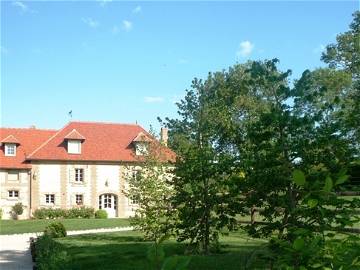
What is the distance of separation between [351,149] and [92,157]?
3951 centimetres

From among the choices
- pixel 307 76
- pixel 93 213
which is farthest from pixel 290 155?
pixel 93 213

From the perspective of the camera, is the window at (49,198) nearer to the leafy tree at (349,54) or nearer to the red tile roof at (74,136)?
the red tile roof at (74,136)

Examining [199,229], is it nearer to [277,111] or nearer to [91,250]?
[91,250]

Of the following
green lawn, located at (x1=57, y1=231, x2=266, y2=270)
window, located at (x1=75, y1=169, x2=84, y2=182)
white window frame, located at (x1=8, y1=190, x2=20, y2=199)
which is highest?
window, located at (x1=75, y1=169, x2=84, y2=182)

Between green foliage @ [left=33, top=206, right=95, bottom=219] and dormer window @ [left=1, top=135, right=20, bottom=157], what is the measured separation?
21.8 ft

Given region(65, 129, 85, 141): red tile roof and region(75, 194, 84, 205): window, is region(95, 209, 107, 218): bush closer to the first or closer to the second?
region(75, 194, 84, 205): window

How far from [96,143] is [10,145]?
790cm

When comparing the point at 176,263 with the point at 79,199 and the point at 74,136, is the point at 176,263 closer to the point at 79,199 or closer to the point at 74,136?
the point at 79,199

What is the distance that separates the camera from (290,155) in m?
8.29

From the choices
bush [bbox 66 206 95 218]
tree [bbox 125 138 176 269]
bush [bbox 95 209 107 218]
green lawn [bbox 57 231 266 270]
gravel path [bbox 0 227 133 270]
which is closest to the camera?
green lawn [bbox 57 231 266 270]

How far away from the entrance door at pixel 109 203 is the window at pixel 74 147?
4778mm

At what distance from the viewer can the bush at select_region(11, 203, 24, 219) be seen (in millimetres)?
43250

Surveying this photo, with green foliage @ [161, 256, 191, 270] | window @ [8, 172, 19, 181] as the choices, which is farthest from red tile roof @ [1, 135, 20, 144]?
green foliage @ [161, 256, 191, 270]

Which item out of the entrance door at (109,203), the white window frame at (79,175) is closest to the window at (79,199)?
the white window frame at (79,175)
